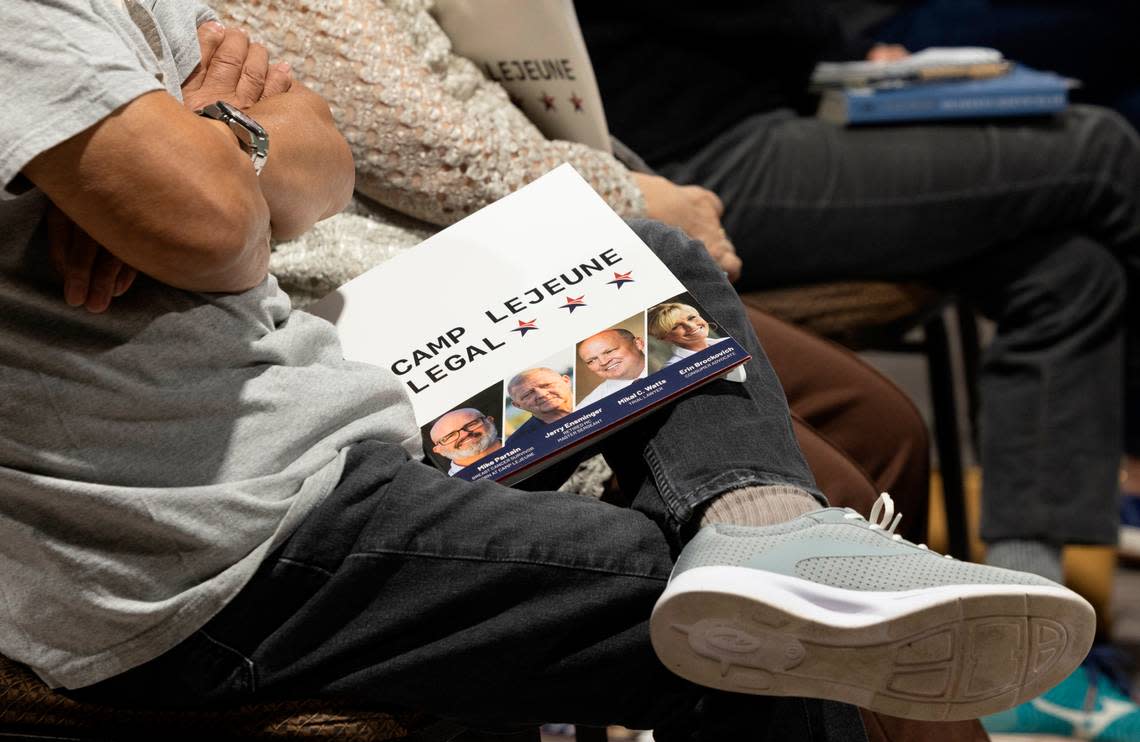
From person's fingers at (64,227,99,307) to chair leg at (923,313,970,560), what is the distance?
1.33 meters

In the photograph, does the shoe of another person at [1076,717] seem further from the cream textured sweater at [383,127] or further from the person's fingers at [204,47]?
the person's fingers at [204,47]

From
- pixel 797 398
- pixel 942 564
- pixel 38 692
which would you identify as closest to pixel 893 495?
pixel 797 398

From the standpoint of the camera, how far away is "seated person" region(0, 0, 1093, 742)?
2.24 ft

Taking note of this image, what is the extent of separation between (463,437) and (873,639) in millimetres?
303

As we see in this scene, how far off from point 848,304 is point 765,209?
17cm

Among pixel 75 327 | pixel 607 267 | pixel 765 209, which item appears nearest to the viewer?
pixel 75 327

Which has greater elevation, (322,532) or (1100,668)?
(322,532)

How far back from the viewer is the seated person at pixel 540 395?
0.85 meters

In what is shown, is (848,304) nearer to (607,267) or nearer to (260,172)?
(607,267)

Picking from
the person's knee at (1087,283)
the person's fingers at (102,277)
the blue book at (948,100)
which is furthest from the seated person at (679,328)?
the person's knee at (1087,283)

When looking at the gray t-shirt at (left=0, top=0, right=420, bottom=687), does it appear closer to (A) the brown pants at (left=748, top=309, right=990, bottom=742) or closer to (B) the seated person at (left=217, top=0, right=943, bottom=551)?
(B) the seated person at (left=217, top=0, right=943, bottom=551)

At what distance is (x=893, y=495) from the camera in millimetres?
1334

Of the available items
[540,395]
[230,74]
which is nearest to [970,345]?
[540,395]

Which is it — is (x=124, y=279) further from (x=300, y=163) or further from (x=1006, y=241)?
(x=1006, y=241)
